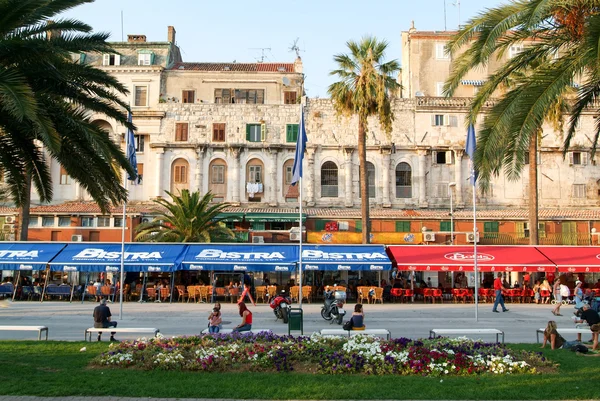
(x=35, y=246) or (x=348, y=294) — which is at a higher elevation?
(x=35, y=246)

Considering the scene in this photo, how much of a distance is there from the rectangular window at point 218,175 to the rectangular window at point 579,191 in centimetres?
2771

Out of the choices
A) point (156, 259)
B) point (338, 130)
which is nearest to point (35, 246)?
point (156, 259)

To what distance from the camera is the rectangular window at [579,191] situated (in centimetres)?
5006

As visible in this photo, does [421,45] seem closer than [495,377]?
No

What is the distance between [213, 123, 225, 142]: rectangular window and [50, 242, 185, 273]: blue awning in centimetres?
1607

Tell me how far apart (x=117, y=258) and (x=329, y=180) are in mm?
20889

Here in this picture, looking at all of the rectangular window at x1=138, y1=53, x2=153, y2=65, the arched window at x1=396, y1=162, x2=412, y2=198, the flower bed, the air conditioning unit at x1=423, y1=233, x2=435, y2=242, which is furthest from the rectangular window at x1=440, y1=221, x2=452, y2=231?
the flower bed

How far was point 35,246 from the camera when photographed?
34969mm

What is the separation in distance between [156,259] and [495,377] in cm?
2342

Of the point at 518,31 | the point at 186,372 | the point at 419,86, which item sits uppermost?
the point at 419,86

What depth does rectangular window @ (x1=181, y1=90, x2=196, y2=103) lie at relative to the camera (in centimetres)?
5081

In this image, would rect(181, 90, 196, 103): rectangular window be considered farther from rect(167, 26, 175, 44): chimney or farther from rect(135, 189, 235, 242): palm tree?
rect(135, 189, 235, 242): palm tree

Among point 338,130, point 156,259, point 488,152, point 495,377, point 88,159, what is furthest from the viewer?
point 338,130

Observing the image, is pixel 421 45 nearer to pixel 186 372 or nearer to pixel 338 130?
pixel 338 130
